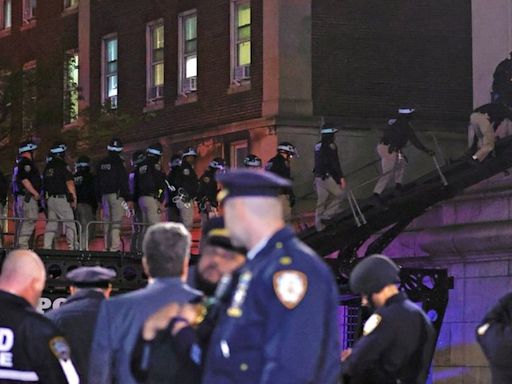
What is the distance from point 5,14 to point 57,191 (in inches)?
835

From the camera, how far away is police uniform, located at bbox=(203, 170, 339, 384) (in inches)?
250

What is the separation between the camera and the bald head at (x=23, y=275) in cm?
884

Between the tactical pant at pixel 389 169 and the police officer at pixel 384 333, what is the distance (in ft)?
52.0

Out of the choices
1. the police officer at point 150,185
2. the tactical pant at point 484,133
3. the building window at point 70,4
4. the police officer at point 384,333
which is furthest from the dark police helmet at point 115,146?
the building window at point 70,4

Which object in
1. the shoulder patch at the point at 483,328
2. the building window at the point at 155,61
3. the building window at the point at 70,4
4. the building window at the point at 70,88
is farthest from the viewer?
the building window at the point at 70,4

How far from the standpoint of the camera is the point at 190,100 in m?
37.1

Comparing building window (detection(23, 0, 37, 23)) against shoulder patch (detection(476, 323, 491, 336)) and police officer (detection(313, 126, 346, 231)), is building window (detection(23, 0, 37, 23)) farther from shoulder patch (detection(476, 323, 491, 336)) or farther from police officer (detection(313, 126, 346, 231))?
shoulder patch (detection(476, 323, 491, 336))

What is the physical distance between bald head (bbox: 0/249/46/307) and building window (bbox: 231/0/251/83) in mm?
26242

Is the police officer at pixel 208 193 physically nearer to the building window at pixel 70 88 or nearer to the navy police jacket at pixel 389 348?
the building window at pixel 70 88

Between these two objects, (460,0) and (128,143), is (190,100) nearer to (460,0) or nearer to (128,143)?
(128,143)

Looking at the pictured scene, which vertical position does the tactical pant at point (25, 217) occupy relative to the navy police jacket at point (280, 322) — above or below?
above

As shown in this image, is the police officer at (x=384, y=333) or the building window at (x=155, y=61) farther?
the building window at (x=155, y=61)

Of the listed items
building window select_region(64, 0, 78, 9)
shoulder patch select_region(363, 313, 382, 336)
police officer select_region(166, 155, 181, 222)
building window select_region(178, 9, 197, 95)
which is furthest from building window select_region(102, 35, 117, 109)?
shoulder patch select_region(363, 313, 382, 336)

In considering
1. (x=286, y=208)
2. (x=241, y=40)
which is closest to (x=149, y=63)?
(x=241, y=40)
